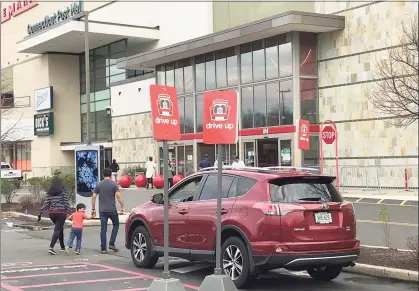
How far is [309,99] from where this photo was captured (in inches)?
1114

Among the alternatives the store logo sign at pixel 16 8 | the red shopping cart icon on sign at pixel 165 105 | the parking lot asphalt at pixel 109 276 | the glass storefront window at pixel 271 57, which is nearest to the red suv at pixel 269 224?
the parking lot asphalt at pixel 109 276

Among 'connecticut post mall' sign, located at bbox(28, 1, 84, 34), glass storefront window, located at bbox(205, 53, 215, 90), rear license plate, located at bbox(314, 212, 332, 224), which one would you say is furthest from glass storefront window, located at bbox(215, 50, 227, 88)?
rear license plate, located at bbox(314, 212, 332, 224)

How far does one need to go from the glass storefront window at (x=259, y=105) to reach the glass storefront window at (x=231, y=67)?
1.91 meters

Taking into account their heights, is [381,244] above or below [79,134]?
below

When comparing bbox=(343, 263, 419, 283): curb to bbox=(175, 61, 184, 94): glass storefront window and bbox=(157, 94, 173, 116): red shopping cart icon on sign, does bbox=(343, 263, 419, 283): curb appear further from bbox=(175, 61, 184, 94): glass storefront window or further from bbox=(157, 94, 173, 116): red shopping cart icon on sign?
bbox=(175, 61, 184, 94): glass storefront window

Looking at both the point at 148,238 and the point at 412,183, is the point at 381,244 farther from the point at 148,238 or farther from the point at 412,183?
the point at 412,183

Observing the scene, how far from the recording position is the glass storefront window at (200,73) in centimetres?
3419

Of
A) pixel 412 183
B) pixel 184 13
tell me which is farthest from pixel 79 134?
pixel 412 183

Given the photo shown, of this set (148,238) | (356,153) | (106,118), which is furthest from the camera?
(106,118)

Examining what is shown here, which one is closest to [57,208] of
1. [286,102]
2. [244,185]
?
[244,185]

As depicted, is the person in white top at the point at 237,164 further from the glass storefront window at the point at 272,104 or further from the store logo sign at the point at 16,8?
the store logo sign at the point at 16,8

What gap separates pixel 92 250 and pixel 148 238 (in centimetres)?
328

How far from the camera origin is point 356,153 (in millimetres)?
26359

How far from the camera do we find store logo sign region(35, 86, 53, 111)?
49.2m
